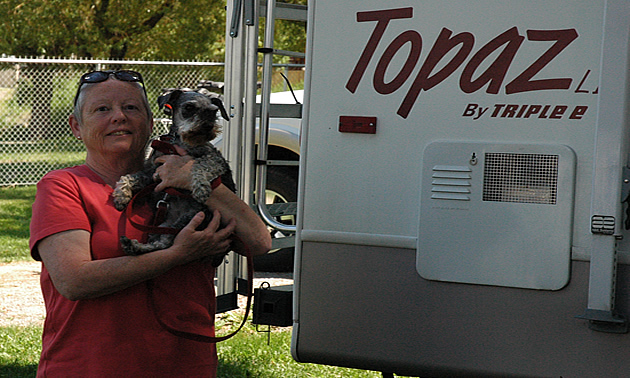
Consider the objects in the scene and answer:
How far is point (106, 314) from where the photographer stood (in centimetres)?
240

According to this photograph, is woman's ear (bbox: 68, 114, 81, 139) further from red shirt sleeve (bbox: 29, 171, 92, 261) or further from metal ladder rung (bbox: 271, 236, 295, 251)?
metal ladder rung (bbox: 271, 236, 295, 251)

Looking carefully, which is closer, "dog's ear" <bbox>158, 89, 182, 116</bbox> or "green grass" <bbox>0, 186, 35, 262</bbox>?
"dog's ear" <bbox>158, 89, 182, 116</bbox>

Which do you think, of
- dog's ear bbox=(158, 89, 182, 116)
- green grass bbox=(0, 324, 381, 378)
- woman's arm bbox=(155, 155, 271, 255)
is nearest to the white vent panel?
woman's arm bbox=(155, 155, 271, 255)

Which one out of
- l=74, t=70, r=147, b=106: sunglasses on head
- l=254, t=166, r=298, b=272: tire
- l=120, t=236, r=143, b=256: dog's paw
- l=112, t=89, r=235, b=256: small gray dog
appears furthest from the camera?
l=254, t=166, r=298, b=272: tire

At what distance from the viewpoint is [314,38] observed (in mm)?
3229

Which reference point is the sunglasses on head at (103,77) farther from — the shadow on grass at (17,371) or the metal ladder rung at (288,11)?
the shadow on grass at (17,371)

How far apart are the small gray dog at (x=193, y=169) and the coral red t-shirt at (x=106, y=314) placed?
0.07 m

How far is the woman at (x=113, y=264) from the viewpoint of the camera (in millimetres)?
2346

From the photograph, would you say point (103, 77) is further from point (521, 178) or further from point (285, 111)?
point (285, 111)

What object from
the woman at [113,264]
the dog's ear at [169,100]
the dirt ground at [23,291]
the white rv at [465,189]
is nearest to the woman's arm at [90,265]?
the woman at [113,264]

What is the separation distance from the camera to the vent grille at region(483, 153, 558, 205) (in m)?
2.88

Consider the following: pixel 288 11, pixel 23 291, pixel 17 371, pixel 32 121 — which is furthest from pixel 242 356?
pixel 32 121

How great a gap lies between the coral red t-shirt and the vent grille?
122cm

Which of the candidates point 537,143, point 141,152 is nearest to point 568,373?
point 537,143
